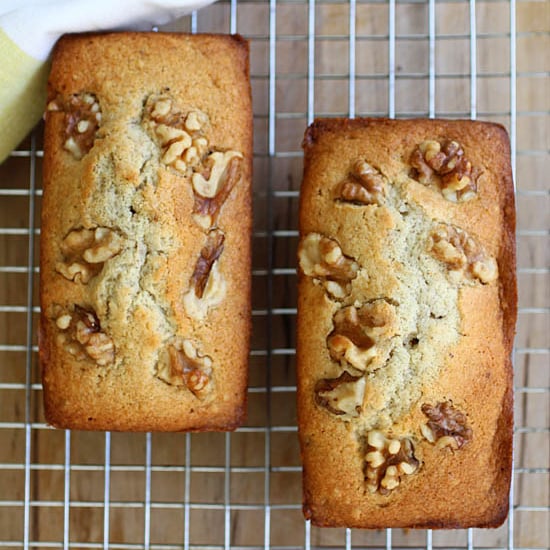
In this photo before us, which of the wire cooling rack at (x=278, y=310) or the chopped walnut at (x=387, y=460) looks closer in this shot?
the chopped walnut at (x=387, y=460)

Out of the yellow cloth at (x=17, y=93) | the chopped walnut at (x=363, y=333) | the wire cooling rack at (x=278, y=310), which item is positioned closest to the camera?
Answer: the chopped walnut at (x=363, y=333)

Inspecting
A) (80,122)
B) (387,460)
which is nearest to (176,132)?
(80,122)

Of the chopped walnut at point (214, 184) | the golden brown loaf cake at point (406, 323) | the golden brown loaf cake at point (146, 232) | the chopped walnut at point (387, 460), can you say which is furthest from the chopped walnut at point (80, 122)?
the chopped walnut at point (387, 460)

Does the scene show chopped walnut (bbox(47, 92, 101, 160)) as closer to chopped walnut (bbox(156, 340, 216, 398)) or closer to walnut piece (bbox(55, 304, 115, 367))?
walnut piece (bbox(55, 304, 115, 367))

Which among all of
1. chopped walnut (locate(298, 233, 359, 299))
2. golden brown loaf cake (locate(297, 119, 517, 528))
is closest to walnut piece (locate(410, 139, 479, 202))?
golden brown loaf cake (locate(297, 119, 517, 528))

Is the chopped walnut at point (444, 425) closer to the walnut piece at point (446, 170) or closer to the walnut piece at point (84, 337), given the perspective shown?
the walnut piece at point (446, 170)

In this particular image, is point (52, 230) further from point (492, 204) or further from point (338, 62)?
point (492, 204)
